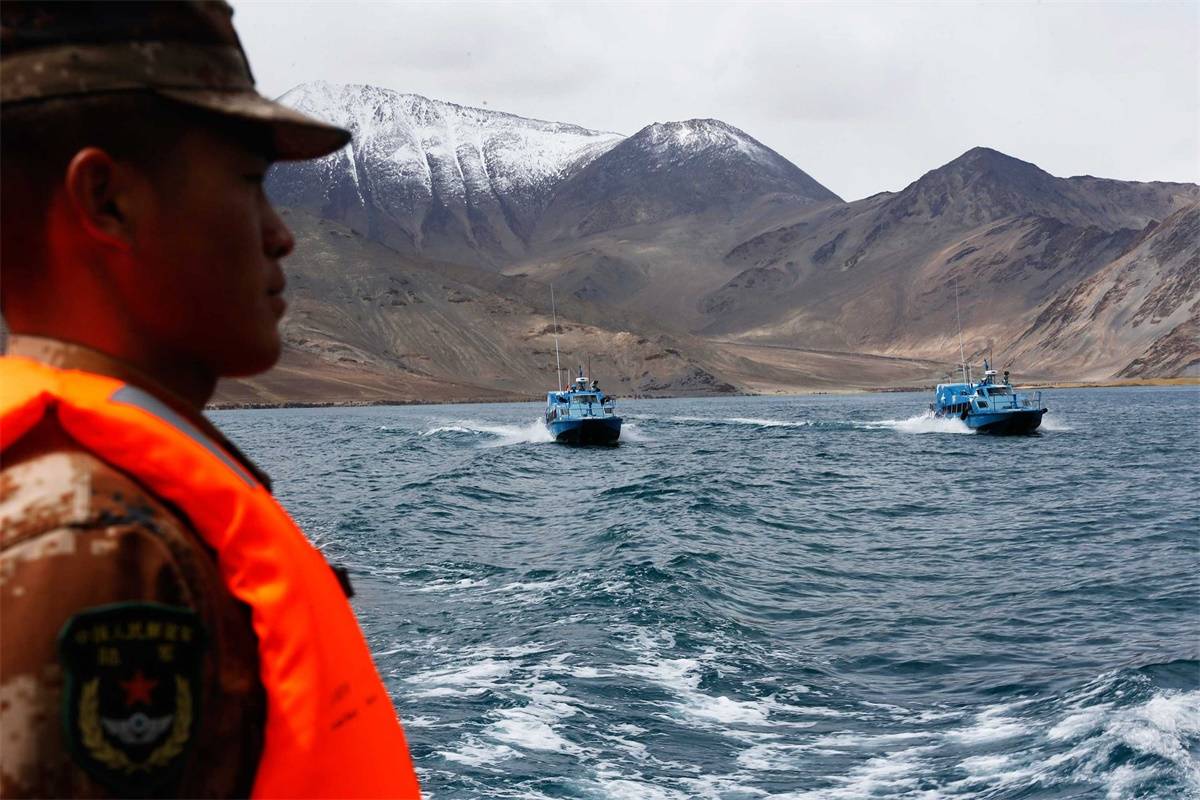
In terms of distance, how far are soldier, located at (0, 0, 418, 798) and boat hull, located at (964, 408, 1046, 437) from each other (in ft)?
244

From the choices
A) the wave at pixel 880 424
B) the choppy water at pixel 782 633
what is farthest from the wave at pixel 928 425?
the choppy water at pixel 782 633

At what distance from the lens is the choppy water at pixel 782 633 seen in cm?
1139

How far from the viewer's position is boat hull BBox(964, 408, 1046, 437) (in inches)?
2817

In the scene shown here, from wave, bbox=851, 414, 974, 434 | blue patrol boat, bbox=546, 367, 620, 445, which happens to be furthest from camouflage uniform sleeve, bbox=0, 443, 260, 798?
wave, bbox=851, 414, 974, 434

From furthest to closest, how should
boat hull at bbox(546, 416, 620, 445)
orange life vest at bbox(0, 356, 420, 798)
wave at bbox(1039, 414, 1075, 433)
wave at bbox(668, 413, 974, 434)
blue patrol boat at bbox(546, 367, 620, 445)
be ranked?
wave at bbox(668, 413, 974, 434)
wave at bbox(1039, 414, 1075, 433)
blue patrol boat at bbox(546, 367, 620, 445)
boat hull at bbox(546, 416, 620, 445)
orange life vest at bbox(0, 356, 420, 798)

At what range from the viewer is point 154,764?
1439mm

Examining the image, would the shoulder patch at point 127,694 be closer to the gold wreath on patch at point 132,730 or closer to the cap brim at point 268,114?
the gold wreath on patch at point 132,730

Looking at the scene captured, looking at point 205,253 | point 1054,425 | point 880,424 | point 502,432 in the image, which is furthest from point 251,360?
point 880,424

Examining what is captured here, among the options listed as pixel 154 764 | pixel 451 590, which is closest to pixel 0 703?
pixel 154 764

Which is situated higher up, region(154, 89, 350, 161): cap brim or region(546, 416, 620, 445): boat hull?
region(154, 89, 350, 161): cap brim

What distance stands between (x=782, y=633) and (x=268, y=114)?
54.9ft

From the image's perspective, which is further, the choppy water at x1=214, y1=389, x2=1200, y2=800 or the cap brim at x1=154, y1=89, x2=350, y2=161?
the choppy water at x1=214, y1=389, x2=1200, y2=800

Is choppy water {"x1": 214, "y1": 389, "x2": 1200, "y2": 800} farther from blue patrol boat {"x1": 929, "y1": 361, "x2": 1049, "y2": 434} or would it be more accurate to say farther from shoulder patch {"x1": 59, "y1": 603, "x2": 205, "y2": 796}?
blue patrol boat {"x1": 929, "y1": 361, "x2": 1049, "y2": 434}

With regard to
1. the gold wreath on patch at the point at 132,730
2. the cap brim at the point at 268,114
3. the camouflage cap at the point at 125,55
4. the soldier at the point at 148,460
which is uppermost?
the camouflage cap at the point at 125,55
